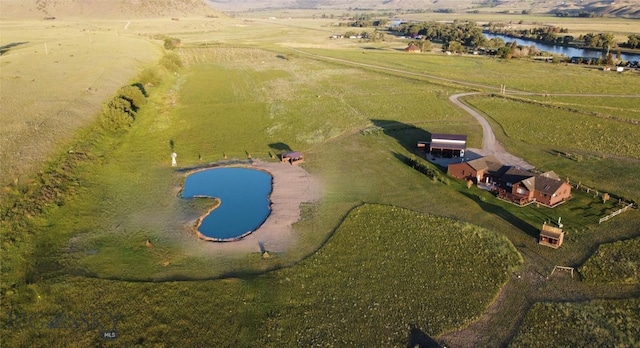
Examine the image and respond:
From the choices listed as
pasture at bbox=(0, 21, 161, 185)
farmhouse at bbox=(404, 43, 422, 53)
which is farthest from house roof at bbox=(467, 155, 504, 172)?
farmhouse at bbox=(404, 43, 422, 53)

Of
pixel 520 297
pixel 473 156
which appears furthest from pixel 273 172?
pixel 520 297

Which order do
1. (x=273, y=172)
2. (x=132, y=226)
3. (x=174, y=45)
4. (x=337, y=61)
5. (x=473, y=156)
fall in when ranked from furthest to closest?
(x=174, y=45)
(x=337, y=61)
(x=473, y=156)
(x=273, y=172)
(x=132, y=226)

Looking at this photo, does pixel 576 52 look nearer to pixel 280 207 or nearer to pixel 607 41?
pixel 607 41

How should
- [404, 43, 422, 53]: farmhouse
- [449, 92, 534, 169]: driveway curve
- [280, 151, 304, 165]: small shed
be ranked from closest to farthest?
1. [449, 92, 534, 169]: driveway curve
2. [280, 151, 304, 165]: small shed
3. [404, 43, 422, 53]: farmhouse

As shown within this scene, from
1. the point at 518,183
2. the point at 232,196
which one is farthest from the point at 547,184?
the point at 232,196

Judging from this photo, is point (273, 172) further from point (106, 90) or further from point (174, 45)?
point (174, 45)

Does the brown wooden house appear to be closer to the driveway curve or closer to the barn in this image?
the barn
